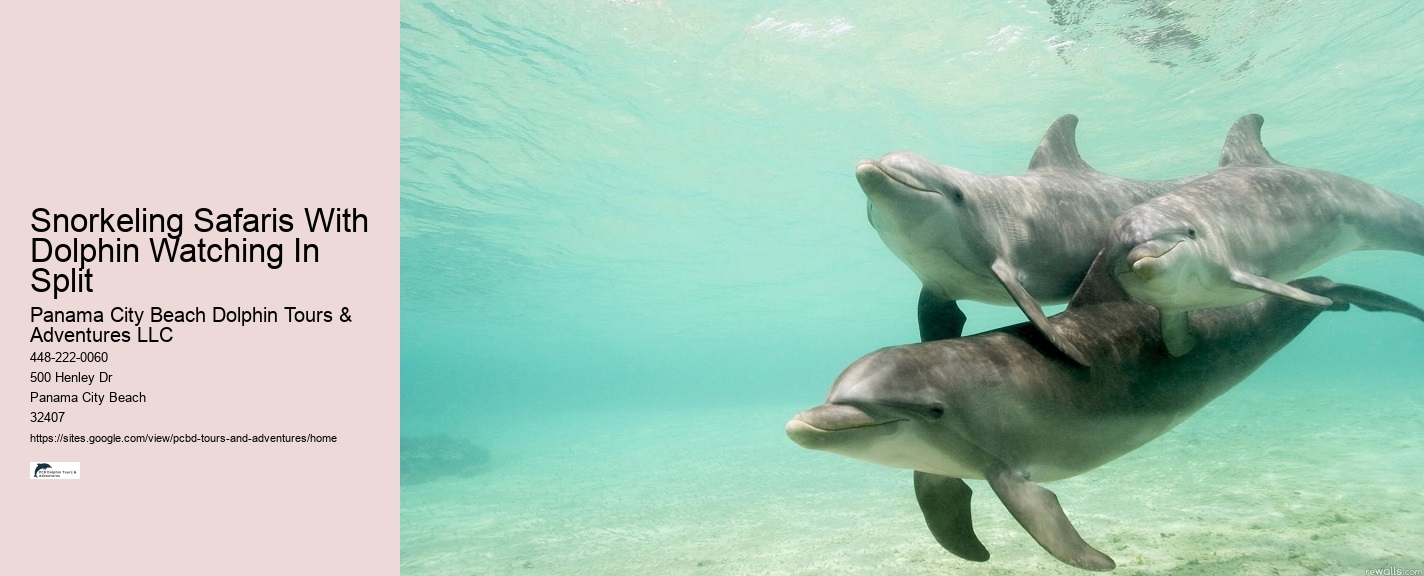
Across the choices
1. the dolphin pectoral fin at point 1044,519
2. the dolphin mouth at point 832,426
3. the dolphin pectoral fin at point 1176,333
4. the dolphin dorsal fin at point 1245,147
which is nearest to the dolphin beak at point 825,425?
the dolphin mouth at point 832,426

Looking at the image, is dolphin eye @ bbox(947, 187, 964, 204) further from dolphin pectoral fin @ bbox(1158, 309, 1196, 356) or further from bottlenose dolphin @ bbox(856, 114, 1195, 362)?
dolphin pectoral fin @ bbox(1158, 309, 1196, 356)

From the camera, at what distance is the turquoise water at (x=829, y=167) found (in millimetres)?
7055

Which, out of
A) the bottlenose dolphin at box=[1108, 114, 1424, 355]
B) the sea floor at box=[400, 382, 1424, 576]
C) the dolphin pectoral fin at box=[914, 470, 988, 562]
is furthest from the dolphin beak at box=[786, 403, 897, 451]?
the sea floor at box=[400, 382, 1424, 576]

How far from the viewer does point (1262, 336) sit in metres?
4.16

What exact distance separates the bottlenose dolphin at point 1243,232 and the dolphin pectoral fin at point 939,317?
3.71 feet

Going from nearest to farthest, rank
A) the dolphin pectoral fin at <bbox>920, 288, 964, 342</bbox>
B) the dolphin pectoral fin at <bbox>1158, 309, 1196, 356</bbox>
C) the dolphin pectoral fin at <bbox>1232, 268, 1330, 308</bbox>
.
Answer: the dolphin pectoral fin at <bbox>1232, 268, 1330, 308</bbox> < the dolphin pectoral fin at <bbox>1158, 309, 1196, 356</bbox> < the dolphin pectoral fin at <bbox>920, 288, 964, 342</bbox>

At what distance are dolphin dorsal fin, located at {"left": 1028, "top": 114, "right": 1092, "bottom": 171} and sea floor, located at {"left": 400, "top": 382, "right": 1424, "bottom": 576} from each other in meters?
3.01

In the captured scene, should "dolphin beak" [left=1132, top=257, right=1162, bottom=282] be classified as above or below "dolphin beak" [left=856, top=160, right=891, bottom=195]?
below

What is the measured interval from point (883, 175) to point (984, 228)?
81 centimetres

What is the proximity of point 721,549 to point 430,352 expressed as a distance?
8889cm

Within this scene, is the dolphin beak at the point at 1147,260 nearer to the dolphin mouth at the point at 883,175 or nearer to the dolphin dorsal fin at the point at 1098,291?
the dolphin dorsal fin at the point at 1098,291

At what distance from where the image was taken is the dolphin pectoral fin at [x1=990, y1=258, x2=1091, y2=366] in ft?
11.0

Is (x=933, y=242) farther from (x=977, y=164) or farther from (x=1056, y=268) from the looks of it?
(x=977, y=164)

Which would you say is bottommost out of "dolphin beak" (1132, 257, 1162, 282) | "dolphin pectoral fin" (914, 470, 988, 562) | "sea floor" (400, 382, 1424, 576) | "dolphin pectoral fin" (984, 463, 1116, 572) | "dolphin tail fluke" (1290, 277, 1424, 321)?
"sea floor" (400, 382, 1424, 576)
